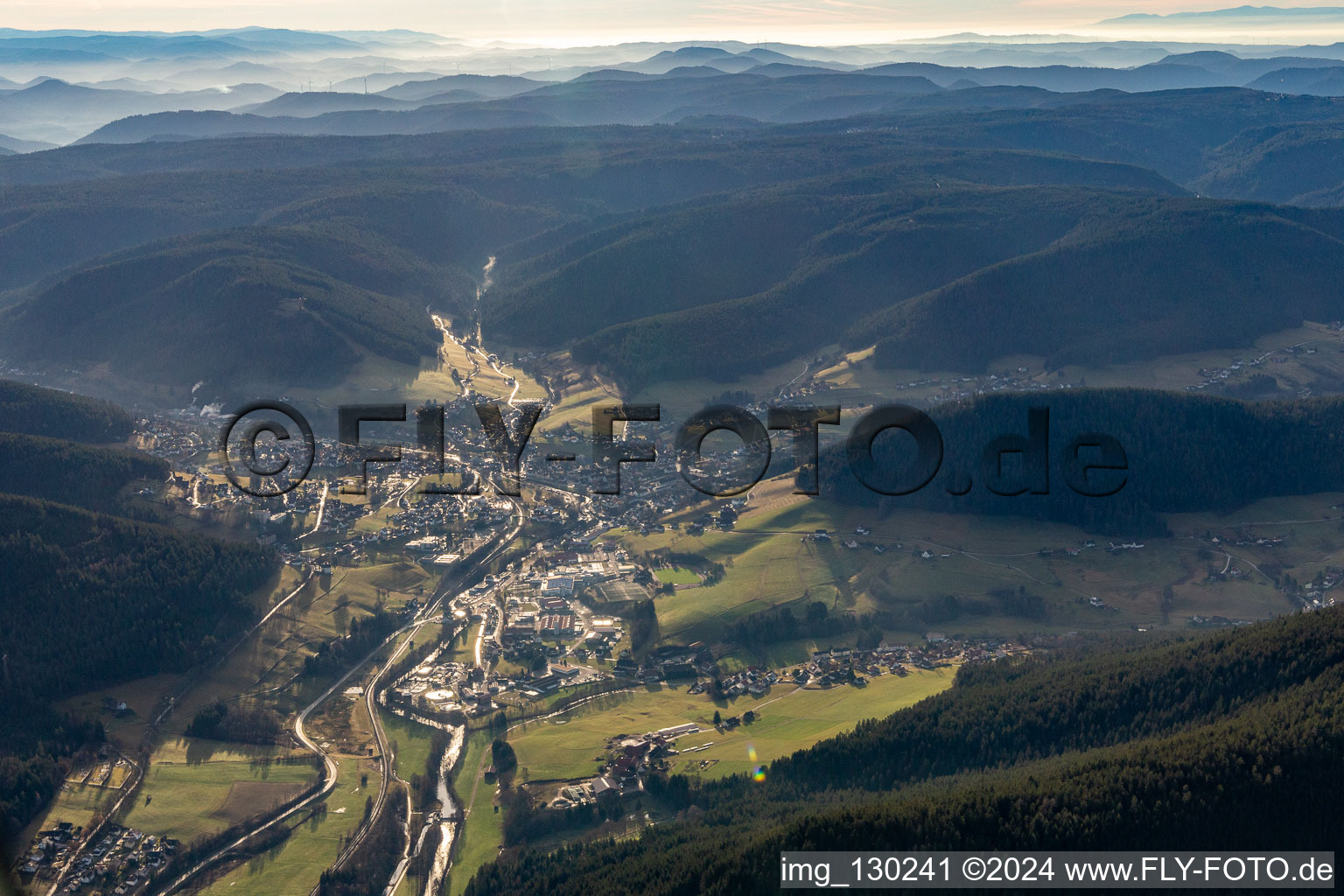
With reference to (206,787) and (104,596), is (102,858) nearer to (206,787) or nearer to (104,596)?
(206,787)

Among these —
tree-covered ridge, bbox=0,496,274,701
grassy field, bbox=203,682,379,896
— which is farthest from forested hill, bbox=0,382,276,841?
grassy field, bbox=203,682,379,896

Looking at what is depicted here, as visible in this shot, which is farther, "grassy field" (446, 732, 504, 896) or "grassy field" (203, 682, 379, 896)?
"grassy field" (446, 732, 504, 896)

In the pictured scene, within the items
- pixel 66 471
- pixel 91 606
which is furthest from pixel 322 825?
pixel 66 471

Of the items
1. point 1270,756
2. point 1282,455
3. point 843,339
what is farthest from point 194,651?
point 843,339

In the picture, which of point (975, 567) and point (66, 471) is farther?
point (66, 471)

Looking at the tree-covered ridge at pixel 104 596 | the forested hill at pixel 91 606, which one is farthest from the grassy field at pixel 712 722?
the tree-covered ridge at pixel 104 596

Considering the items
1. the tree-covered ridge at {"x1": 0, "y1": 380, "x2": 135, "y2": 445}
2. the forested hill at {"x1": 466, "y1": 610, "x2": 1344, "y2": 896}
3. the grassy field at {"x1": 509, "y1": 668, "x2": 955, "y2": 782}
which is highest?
the tree-covered ridge at {"x1": 0, "y1": 380, "x2": 135, "y2": 445}

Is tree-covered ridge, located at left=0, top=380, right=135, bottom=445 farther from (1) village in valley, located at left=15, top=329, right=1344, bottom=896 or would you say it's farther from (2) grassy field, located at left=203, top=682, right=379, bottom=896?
(2) grassy field, located at left=203, top=682, right=379, bottom=896

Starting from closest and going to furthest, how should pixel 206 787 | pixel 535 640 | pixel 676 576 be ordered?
pixel 206 787 < pixel 535 640 < pixel 676 576
